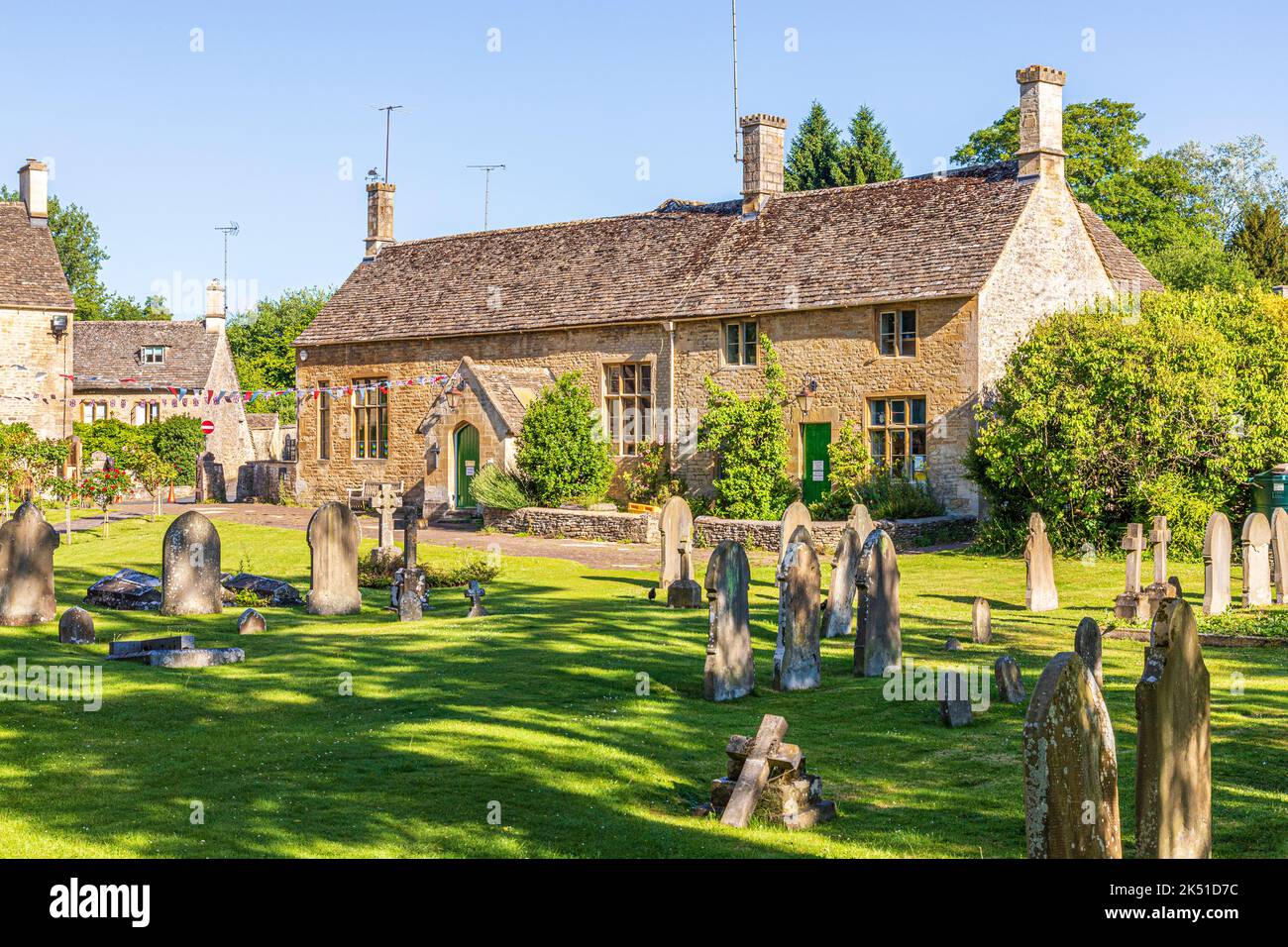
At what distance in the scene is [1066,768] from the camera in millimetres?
7266

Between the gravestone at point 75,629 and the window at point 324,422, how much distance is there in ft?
91.7

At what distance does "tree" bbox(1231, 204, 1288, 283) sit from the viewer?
184 feet

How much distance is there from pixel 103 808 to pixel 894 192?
29.1 metres

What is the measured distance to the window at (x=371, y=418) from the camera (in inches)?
1649

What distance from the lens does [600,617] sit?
18234 millimetres

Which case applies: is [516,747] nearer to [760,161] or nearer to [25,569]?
[25,569]

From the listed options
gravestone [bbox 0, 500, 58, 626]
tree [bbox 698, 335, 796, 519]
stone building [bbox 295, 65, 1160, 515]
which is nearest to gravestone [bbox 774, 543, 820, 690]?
gravestone [bbox 0, 500, 58, 626]

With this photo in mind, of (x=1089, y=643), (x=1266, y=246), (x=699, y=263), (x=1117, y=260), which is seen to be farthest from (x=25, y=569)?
(x=1266, y=246)

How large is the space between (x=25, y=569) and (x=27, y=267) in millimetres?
34353

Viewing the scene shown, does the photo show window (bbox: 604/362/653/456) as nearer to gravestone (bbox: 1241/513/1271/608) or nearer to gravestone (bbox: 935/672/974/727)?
gravestone (bbox: 1241/513/1271/608)

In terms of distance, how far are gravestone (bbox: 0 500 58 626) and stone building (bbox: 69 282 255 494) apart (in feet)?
136

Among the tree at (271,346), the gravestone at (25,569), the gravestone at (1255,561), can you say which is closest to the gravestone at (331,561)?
the gravestone at (25,569)

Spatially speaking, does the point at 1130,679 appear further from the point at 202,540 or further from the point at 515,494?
the point at 515,494

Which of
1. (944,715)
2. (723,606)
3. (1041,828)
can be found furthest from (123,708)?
(1041,828)
